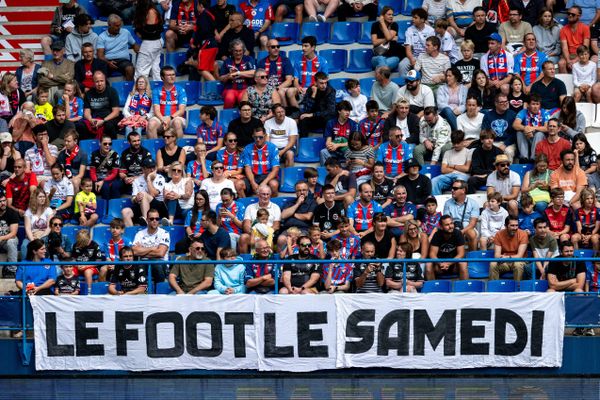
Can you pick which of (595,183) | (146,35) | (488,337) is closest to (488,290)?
(488,337)

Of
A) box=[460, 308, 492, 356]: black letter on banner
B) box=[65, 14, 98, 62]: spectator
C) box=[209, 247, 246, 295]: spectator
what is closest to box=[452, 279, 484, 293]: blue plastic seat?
box=[460, 308, 492, 356]: black letter on banner

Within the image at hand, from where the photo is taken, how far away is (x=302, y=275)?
18.5m

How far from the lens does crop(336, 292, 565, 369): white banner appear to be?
59.6ft

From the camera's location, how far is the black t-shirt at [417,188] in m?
19.9

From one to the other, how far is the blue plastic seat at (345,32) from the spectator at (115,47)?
3.27 metres

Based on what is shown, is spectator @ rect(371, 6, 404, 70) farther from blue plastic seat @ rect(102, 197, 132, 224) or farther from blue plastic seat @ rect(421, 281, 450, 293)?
blue plastic seat @ rect(421, 281, 450, 293)

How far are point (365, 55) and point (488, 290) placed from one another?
5435 millimetres

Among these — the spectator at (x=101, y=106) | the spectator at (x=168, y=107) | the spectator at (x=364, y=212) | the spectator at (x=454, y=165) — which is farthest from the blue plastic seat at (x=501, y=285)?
the spectator at (x=101, y=106)

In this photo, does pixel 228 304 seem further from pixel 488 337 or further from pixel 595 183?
pixel 595 183

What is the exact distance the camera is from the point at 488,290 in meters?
18.6

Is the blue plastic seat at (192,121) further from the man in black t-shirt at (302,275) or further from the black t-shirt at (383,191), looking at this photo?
the man in black t-shirt at (302,275)

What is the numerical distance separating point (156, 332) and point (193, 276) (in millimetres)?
858

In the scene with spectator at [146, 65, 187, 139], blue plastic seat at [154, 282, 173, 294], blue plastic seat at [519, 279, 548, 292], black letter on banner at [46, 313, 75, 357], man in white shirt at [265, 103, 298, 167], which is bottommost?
black letter on banner at [46, 313, 75, 357]

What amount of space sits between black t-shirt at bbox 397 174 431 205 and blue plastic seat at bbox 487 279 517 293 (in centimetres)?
185
